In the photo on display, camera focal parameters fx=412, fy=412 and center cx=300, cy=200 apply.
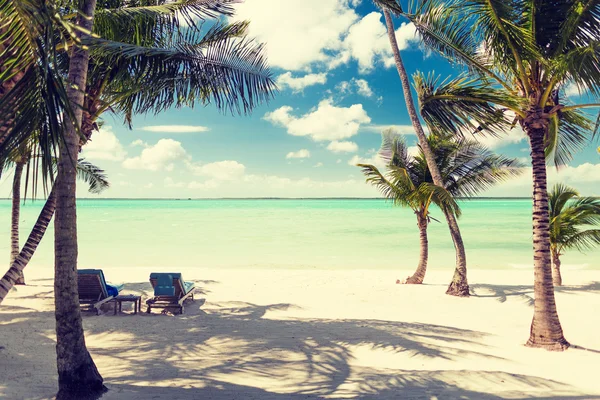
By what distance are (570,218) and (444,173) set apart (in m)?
3.69

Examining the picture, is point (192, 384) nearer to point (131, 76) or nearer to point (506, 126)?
point (131, 76)

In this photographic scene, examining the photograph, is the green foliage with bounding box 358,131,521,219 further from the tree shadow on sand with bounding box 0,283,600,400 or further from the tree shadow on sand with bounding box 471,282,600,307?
the tree shadow on sand with bounding box 0,283,600,400

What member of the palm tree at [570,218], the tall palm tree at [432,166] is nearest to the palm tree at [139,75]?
the tall palm tree at [432,166]

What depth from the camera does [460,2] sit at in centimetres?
635

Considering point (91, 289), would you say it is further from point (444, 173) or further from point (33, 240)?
point (444, 173)

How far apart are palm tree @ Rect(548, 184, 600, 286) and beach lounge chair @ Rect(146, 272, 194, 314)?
10228mm

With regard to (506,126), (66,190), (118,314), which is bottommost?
(118,314)

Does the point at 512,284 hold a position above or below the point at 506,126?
below

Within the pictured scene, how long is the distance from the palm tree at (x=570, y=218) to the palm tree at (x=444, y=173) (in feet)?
5.94

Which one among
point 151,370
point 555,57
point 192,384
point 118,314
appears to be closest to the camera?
point 192,384

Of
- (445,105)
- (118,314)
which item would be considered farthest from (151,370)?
(445,105)

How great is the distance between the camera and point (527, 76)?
6.39m

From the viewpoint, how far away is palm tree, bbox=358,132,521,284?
38.5ft

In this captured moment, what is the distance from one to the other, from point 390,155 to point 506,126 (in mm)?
6481
